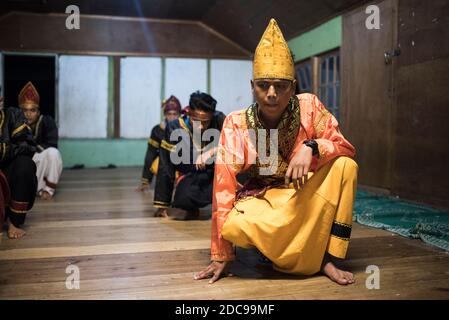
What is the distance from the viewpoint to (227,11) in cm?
768

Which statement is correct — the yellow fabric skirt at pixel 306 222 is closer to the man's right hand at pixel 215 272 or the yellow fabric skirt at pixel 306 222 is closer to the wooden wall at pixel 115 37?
the man's right hand at pixel 215 272

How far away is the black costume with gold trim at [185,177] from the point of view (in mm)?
3586

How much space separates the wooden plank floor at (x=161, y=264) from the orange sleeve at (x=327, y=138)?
0.56 m

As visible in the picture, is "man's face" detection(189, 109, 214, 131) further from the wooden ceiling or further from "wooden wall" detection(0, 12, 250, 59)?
"wooden wall" detection(0, 12, 250, 59)

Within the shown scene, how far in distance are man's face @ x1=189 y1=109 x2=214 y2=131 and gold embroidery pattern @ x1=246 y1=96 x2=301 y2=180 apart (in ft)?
4.45

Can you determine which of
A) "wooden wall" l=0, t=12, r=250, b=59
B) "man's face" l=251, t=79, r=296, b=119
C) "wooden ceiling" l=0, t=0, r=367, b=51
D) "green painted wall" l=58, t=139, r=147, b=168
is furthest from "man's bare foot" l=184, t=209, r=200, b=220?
"wooden wall" l=0, t=12, r=250, b=59

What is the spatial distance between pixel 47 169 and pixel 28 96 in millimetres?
899

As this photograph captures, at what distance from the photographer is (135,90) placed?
8727 millimetres

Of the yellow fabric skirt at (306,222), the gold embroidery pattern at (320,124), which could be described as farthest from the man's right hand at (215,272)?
the gold embroidery pattern at (320,124)

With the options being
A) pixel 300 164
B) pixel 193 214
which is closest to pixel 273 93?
pixel 300 164

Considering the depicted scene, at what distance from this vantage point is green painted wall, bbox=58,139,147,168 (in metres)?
8.48

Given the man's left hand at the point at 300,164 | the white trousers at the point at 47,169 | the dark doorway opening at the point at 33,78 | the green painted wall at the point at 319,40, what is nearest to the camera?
the man's left hand at the point at 300,164

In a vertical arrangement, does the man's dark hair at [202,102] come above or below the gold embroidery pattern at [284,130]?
above

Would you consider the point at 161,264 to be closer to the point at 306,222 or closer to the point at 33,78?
the point at 306,222
